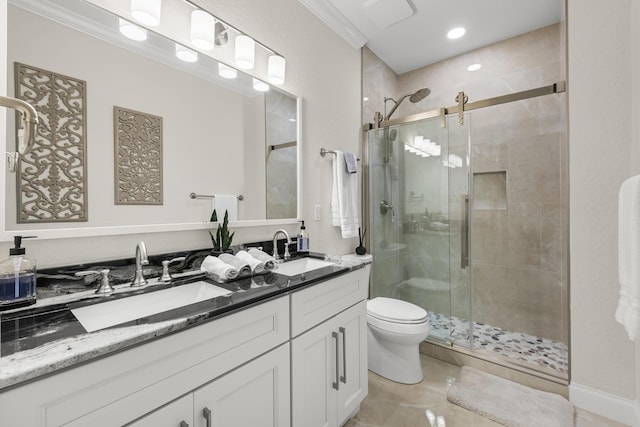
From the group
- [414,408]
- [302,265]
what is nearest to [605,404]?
[414,408]

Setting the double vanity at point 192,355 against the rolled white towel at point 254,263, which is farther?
the rolled white towel at point 254,263

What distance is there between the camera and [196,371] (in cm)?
81

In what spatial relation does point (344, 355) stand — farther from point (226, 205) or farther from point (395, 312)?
point (226, 205)

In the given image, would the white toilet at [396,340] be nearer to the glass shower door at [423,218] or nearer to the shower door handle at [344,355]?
the glass shower door at [423,218]

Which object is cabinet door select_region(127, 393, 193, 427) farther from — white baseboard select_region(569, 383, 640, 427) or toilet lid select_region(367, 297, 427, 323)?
white baseboard select_region(569, 383, 640, 427)

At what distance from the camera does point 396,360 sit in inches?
75.4

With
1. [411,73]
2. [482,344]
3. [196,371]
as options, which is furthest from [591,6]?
[196,371]

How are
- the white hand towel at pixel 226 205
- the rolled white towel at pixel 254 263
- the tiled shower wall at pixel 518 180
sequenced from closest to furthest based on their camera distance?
1. the rolled white towel at pixel 254 263
2. the white hand towel at pixel 226 205
3. the tiled shower wall at pixel 518 180

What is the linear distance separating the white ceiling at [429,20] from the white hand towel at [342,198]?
109 cm

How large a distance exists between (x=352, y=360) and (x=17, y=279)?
137 cm

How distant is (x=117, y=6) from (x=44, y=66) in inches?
15.5

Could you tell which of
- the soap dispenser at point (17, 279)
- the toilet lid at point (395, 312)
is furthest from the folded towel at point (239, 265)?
the toilet lid at point (395, 312)

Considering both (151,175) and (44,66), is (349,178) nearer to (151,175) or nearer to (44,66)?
(151,175)

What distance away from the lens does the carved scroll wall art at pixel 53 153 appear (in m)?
0.96
